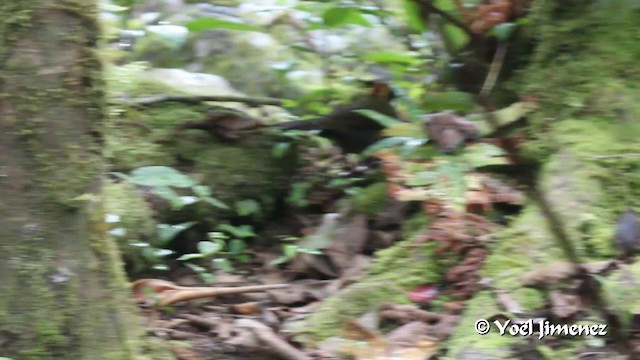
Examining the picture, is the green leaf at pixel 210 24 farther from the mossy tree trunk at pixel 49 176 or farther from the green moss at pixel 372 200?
the mossy tree trunk at pixel 49 176

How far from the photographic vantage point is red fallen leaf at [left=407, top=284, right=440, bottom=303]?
A: 6.85 ft

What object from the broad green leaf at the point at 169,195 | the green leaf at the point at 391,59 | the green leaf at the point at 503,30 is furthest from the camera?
the green leaf at the point at 391,59

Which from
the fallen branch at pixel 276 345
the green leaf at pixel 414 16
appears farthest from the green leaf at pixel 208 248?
the green leaf at pixel 414 16

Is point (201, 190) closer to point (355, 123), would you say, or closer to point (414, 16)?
point (355, 123)

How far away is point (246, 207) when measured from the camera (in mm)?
2660

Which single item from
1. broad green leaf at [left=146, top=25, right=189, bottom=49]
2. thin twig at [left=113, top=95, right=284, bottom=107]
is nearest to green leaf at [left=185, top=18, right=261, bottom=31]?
broad green leaf at [left=146, top=25, right=189, bottom=49]

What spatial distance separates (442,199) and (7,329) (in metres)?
1.38

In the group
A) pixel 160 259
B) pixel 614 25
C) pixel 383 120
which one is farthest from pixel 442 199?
pixel 160 259

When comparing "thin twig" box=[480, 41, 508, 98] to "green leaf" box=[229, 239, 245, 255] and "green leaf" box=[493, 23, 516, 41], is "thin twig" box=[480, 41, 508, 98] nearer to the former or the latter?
"green leaf" box=[493, 23, 516, 41]

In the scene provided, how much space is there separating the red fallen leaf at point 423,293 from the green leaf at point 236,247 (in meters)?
0.70

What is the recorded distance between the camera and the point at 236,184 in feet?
8.84

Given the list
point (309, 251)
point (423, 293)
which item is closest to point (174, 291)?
point (309, 251)

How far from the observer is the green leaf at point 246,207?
2.65 meters

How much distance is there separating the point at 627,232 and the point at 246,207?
52.7 inches
